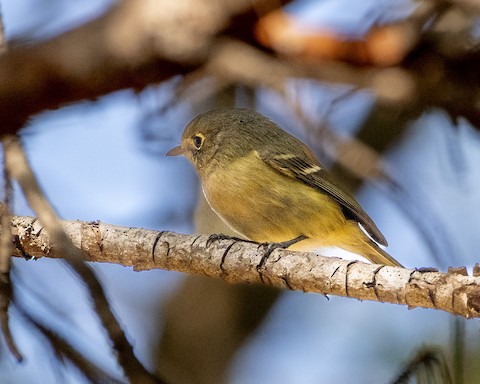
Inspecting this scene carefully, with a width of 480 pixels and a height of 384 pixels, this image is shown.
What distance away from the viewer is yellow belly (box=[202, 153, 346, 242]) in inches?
145

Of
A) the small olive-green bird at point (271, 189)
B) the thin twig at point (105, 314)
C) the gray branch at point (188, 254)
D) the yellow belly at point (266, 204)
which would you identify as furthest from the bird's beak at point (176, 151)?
the thin twig at point (105, 314)

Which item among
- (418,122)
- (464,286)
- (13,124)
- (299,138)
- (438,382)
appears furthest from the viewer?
(418,122)

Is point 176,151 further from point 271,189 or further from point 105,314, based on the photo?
point 105,314

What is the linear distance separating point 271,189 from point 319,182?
34 cm

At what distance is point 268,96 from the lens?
3.81 m

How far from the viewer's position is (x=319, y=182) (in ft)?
13.1

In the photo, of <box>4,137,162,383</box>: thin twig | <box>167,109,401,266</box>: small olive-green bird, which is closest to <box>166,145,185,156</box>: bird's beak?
<box>167,109,401,266</box>: small olive-green bird

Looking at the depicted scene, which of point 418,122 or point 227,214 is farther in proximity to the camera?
point 418,122

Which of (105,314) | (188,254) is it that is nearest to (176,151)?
(188,254)

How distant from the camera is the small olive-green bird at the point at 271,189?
3721 millimetres

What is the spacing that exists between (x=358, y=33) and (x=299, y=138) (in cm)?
142

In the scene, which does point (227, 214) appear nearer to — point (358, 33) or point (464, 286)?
point (358, 33)

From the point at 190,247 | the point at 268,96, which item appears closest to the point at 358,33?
the point at 268,96

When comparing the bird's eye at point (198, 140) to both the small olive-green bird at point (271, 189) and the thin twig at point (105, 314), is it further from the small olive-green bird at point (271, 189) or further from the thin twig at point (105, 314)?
the thin twig at point (105, 314)
